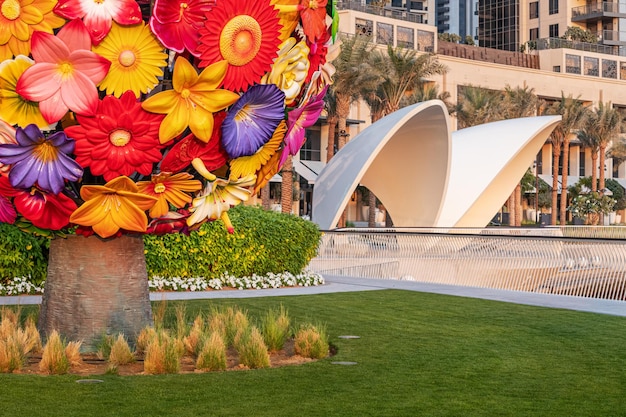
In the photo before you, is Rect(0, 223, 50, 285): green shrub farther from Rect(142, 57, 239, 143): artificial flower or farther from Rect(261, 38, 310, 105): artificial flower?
Rect(142, 57, 239, 143): artificial flower

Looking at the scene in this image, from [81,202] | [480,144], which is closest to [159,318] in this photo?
[81,202]

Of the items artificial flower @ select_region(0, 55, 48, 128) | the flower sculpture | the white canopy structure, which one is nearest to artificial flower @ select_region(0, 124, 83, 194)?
the flower sculpture

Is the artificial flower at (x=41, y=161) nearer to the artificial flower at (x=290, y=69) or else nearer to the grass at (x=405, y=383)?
the grass at (x=405, y=383)

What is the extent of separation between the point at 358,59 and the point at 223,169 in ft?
145

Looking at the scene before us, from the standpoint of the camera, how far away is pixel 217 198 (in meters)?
10.3

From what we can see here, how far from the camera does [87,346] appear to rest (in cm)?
1082

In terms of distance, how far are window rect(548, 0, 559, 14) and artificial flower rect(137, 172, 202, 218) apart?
107846mm

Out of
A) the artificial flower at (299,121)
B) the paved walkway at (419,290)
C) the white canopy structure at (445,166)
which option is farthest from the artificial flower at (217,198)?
the white canopy structure at (445,166)

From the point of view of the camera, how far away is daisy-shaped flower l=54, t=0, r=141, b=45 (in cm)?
905

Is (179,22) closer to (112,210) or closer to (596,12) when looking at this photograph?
(112,210)

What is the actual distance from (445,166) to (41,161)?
30682mm

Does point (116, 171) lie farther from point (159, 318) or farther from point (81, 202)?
point (159, 318)

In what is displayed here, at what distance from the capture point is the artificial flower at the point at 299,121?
424 inches

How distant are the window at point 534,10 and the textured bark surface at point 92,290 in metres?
109
